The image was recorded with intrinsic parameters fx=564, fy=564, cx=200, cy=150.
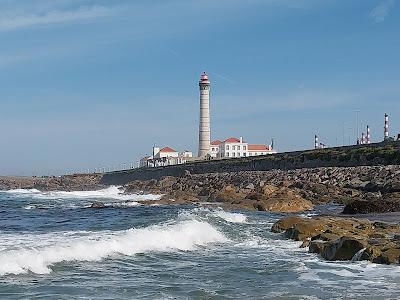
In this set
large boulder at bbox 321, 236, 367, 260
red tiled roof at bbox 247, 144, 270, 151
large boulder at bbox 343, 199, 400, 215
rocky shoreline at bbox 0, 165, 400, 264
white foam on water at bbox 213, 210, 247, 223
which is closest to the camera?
large boulder at bbox 321, 236, 367, 260

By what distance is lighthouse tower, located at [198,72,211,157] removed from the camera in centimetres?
8350

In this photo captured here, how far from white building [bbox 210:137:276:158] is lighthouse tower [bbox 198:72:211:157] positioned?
10.9 m

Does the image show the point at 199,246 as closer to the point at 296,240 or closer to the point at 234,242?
the point at 234,242

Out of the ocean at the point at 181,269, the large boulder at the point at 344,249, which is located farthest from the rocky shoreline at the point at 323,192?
the large boulder at the point at 344,249

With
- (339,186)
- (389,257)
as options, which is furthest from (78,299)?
(339,186)

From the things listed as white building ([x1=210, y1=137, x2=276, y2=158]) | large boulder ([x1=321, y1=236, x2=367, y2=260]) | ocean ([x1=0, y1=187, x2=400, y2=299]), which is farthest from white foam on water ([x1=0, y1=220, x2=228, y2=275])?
white building ([x1=210, y1=137, x2=276, y2=158])

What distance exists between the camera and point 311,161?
48625 mm

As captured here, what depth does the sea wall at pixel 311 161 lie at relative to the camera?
40094mm

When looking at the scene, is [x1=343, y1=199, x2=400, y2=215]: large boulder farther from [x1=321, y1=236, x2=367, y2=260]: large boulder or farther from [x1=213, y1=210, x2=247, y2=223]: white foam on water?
[x1=321, y1=236, x2=367, y2=260]: large boulder

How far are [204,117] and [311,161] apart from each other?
120 feet

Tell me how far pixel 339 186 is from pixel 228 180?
53.3ft

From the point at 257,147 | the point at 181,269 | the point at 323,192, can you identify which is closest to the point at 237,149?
the point at 257,147

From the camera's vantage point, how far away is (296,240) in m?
14.7

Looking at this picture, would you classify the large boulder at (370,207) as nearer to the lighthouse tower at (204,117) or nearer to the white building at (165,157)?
the lighthouse tower at (204,117)
